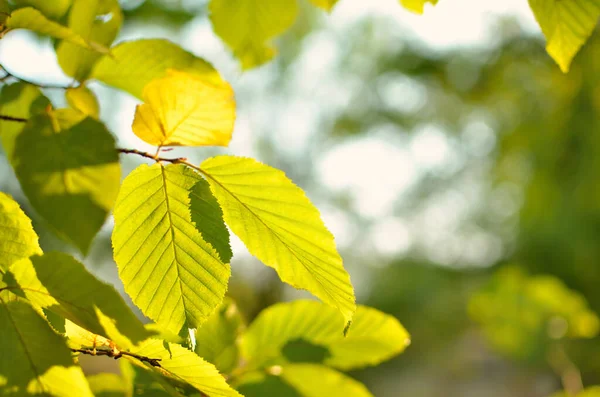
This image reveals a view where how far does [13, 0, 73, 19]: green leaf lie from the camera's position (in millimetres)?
343

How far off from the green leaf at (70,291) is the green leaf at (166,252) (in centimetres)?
2

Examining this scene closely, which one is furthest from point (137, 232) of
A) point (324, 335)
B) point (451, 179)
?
point (451, 179)

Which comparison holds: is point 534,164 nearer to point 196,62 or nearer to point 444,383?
point 444,383

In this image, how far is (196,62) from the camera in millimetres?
419

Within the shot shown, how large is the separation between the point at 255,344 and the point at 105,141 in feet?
0.86

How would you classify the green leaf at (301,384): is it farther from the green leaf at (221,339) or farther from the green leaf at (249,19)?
the green leaf at (249,19)

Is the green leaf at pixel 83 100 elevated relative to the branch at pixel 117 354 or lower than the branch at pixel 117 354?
elevated

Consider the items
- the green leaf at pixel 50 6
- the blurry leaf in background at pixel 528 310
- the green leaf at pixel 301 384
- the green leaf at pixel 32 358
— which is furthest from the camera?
the blurry leaf in background at pixel 528 310

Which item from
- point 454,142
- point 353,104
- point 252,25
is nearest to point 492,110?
point 454,142

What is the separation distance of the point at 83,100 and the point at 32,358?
0.25 meters

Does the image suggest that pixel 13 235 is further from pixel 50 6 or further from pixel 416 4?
pixel 416 4

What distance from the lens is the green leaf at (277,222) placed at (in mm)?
317

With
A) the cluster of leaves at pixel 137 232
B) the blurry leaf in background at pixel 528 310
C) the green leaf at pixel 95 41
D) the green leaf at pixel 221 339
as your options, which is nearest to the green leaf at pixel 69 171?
the cluster of leaves at pixel 137 232

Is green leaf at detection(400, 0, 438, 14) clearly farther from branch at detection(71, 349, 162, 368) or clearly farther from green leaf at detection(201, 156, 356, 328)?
branch at detection(71, 349, 162, 368)
